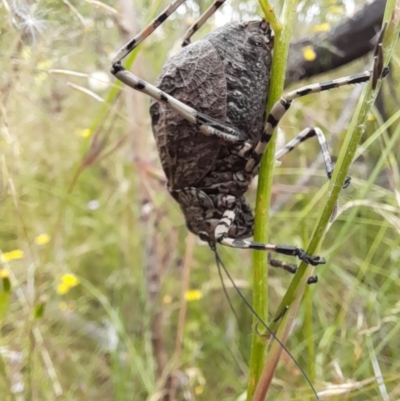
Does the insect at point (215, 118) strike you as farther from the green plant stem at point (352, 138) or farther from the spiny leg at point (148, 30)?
the green plant stem at point (352, 138)

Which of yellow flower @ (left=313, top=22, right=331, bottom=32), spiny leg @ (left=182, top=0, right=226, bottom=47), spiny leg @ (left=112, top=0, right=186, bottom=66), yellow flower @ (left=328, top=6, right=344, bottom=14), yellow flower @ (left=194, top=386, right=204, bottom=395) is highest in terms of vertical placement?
yellow flower @ (left=328, top=6, right=344, bottom=14)

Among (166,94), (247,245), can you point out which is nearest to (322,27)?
(166,94)

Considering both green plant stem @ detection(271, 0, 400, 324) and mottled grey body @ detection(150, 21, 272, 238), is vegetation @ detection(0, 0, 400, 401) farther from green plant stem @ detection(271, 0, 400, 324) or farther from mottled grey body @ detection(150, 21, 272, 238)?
green plant stem @ detection(271, 0, 400, 324)

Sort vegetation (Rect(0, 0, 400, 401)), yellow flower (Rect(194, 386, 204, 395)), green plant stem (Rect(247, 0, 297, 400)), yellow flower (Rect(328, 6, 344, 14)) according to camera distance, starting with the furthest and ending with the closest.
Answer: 1. yellow flower (Rect(328, 6, 344, 14))
2. yellow flower (Rect(194, 386, 204, 395))
3. vegetation (Rect(0, 0, 400, 401))
4. green plant stem (Rect(247, 0, 297, 400))

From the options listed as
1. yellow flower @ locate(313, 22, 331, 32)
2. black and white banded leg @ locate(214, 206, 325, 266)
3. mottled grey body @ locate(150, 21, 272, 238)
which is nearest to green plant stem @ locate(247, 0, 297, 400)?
black and white banded leg @ locate(214, 206, 325, 266)

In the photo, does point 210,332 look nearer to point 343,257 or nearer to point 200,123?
point 343,257

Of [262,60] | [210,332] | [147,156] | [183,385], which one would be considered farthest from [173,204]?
[262,60]
